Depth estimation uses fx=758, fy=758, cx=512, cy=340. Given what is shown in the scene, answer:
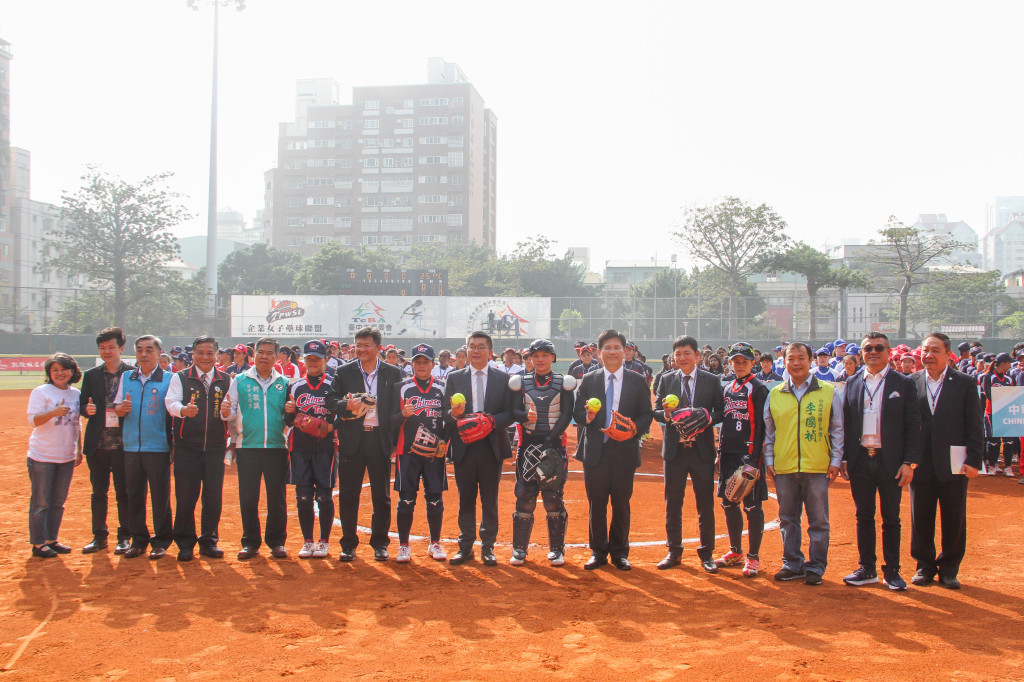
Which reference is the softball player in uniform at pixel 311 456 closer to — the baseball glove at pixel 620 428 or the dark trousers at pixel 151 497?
the dark trousers at pixel 151 497

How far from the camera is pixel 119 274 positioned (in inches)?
2104

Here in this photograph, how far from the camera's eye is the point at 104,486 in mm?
7352

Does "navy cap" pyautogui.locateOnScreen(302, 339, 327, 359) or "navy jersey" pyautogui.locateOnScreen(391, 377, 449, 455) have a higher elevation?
"navy cap" pyautogui.locateOnScreen(302, 339, 327, 359)

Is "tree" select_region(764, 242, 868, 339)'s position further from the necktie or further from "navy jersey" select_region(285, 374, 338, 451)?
"navy jersey" select_region(285, 374, 338, 451)

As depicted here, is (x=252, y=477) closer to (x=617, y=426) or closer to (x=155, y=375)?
(x=155, y=375)

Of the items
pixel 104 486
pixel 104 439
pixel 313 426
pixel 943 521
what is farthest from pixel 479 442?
pixel 943 521

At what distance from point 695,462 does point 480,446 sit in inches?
76.2

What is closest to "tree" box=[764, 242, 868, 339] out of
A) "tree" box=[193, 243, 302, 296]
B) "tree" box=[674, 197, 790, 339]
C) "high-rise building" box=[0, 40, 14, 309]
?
"tree" box=[674, 197, 790, 339]

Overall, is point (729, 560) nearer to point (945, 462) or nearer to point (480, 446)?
point (945, 462)

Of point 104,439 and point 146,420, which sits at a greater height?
point 146,420

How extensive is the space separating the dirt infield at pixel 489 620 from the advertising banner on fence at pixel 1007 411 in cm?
520

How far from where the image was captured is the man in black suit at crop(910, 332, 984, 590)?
6.12 meters

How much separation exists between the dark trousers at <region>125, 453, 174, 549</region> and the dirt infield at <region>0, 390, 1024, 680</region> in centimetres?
25

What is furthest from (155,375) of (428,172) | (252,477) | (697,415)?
(428,172)
